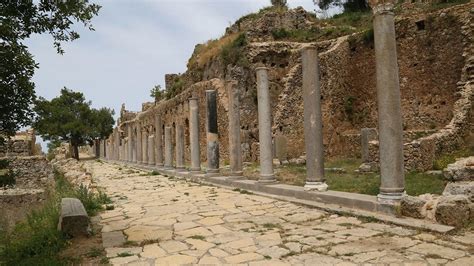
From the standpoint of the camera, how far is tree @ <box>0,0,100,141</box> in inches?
200

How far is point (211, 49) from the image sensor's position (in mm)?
26469

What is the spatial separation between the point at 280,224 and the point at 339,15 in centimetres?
2500

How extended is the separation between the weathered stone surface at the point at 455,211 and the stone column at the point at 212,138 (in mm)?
8932

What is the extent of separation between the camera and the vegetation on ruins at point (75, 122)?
40.1m

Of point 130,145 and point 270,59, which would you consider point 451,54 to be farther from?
point 130,145

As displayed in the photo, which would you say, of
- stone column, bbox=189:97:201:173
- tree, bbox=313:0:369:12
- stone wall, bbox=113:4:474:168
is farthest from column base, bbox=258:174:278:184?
tree, bbox=313:0:369:12

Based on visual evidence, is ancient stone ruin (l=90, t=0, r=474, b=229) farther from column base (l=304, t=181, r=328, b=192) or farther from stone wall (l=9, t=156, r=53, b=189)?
stone wall (l=9, t=156, r=53, b=189)

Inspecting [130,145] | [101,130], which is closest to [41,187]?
[130,145]

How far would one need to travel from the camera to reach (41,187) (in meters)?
19.1

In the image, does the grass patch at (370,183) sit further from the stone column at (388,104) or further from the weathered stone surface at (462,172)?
the stone column at (388,104)

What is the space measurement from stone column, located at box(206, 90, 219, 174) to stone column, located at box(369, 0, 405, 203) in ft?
25.0

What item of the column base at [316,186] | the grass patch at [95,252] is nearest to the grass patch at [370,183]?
the column base at [316,186]

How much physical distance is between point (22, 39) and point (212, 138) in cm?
882

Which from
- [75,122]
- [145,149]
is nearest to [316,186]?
[145,149]
